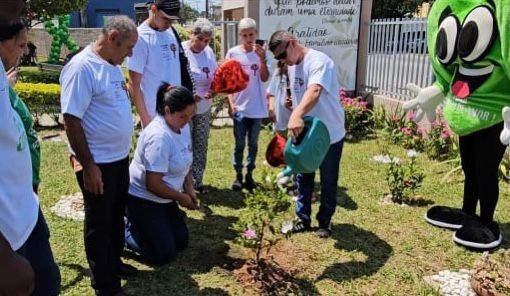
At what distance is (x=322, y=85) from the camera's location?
3385mm

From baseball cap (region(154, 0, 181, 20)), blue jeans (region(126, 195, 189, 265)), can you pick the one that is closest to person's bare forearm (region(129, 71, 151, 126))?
baseball cap (region(154, 0, 181, 20))

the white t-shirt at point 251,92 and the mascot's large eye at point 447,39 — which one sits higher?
the mascot's large eye at point 447,39

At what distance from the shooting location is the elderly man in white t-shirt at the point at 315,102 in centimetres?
338

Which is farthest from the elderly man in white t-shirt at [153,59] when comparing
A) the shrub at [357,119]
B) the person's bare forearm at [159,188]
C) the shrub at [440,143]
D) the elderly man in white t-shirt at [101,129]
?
the shrub at [357,119]

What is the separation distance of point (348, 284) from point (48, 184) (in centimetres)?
348

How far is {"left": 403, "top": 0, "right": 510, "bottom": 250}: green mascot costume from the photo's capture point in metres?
3.26

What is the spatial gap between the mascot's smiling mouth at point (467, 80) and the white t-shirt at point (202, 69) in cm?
218

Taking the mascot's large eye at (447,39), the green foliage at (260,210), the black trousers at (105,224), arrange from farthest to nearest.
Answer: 1. the mascot's large eye at (447,39)
2. the green foliage at (260,210)
3. the black trousers at (105,224)

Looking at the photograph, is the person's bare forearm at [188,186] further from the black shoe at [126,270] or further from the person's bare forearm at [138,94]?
the black shoe at [126,270]

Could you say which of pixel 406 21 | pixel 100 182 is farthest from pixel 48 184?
pixel 406 21

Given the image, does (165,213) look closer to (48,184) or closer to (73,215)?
(73,215)

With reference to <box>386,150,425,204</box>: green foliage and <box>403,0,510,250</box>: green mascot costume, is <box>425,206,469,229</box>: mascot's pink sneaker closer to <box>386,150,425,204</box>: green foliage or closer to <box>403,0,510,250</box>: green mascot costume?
<box>403,0,510,250</box>: green mascot costume

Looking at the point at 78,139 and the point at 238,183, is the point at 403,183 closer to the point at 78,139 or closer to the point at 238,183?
the point at 238,183

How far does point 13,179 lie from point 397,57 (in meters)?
7.40
